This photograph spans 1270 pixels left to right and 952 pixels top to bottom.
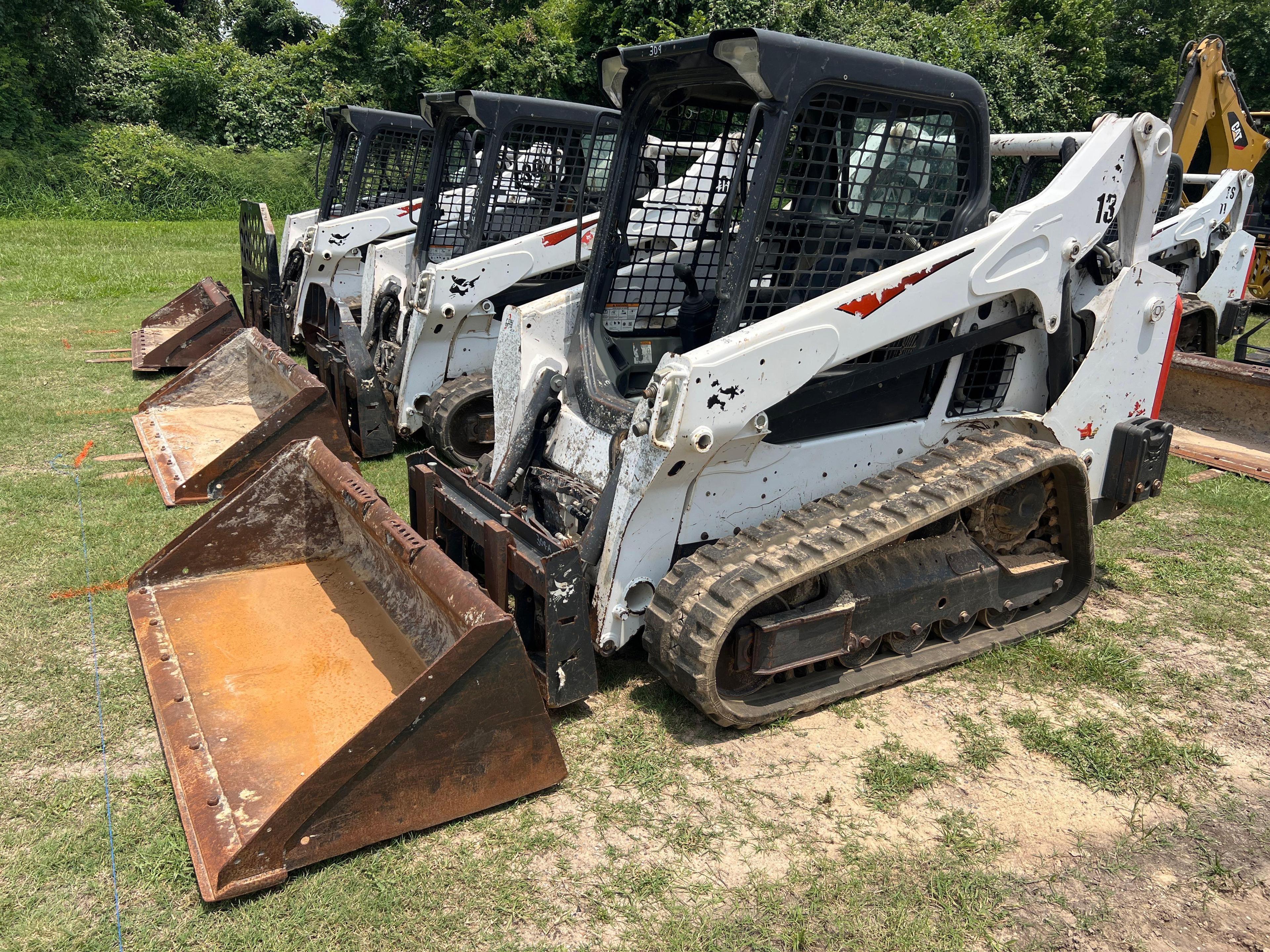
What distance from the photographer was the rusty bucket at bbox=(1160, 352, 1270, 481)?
23.0 feet

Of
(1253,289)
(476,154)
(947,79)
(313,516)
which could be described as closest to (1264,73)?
(1253,289)

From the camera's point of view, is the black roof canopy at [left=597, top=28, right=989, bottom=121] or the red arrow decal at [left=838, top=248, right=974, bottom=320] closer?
the black roof canopy at [left=597, top=28, right=989, bottom=121]

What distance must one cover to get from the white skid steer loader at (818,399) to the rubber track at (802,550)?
1 cm

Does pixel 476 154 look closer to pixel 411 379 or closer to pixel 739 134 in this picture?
pixel 411 379

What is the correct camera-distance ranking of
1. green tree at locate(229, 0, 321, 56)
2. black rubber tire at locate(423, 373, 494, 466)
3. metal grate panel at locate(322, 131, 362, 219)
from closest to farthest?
1. black rubber tire at locate(423, 373, 494, 466)
2. metal grate panel at locate(322, 131, 362, 219)
3. green tree at locate(229, 0, 321, 56)

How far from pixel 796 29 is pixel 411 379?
13112mm

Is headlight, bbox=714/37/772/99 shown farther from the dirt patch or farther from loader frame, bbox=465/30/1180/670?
the dirt patch

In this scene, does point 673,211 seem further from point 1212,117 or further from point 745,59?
point 1212,117

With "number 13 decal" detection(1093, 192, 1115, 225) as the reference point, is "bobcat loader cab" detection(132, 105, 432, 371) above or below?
below

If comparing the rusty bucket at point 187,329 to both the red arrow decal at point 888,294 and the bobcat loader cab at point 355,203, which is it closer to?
the bobcat loader cab at point 355,203

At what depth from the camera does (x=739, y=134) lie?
4.28 metres

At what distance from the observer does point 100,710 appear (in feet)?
11.8

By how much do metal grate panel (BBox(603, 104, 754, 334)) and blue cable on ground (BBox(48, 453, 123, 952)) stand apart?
8.18 feet

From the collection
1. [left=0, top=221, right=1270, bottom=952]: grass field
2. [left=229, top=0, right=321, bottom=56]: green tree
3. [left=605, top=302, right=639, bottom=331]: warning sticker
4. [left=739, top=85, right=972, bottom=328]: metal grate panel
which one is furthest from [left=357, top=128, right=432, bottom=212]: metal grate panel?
[left=229, top=0, right=321, bottom=56]: green tree
